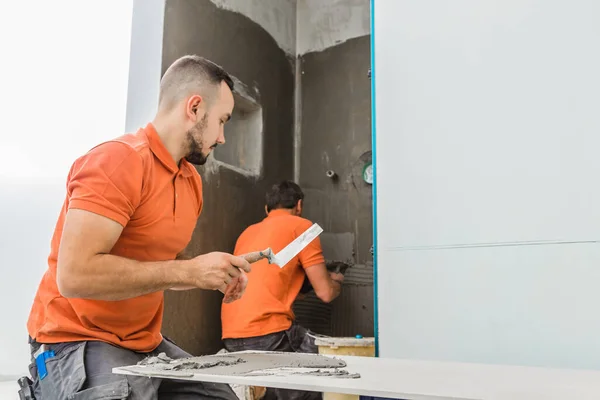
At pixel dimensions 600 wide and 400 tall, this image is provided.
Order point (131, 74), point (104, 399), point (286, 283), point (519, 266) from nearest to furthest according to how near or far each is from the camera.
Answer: point (104, 399) < point (519, 266) < point (131, 74) < point (286, 283)

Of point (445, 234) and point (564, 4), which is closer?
point (564, 4)

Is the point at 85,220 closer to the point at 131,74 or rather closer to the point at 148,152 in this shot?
the point at 148,152

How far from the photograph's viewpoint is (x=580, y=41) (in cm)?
149

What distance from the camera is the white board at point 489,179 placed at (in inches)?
57.3

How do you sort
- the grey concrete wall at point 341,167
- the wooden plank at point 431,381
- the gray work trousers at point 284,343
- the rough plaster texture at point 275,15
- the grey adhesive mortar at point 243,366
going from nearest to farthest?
the wooden plank at point 431,381 → the grey adhesive mortar at point 243,366 → the gray work trousers at point 284,343 → the rough plaster texture at point 275,15 → the grey concrete wall at point 341,167

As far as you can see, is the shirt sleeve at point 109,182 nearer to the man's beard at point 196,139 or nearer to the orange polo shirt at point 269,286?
the man's beard at point 196,139

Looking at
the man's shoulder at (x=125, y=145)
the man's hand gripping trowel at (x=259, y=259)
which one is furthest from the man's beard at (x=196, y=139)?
the man's hand gripping trowel at (x=259, y=259)

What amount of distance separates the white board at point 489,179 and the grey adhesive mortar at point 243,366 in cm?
53

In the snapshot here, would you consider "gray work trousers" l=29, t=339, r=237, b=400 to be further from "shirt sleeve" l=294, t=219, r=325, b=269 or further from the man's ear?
"shirt sleeve" l=294, t=219, r=325, b=269

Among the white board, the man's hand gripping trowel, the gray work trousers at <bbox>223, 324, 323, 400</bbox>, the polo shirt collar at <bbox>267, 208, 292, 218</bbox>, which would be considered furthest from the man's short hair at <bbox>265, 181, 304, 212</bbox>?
the man's hand gripping trowel

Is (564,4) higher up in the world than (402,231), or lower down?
higher up

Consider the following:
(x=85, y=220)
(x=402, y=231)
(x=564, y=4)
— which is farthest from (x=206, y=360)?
(x=564, y=4)

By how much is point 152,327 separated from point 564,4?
5.21 feet

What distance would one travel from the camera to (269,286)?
2479 mm
